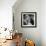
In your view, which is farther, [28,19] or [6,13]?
[28,19]

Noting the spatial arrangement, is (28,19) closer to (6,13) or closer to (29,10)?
(29,10)

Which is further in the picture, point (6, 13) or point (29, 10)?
point (29, 10)

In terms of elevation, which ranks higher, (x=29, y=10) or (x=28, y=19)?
(x=29, y=10)

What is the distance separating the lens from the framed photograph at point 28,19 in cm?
525

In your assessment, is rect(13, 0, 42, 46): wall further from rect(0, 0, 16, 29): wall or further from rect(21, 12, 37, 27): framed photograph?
rect(0, 0, 16, 29): wall

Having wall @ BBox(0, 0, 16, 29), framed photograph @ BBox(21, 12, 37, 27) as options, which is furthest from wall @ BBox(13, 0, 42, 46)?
wall @ BBox(0, 0, 16, 29)

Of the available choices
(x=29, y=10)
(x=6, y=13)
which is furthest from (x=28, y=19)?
(x=6, y=13)

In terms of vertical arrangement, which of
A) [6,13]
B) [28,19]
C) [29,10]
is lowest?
[28,19]

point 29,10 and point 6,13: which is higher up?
point 29,10

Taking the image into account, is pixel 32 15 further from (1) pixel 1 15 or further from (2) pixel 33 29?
(1) pixel 1 15

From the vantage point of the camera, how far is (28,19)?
5285mm

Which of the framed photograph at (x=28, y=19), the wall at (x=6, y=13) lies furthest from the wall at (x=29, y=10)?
the wall at (x=6, y=13)

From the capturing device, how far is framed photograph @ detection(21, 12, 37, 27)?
525 cm

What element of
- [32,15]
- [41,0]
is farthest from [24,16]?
[41,0]
